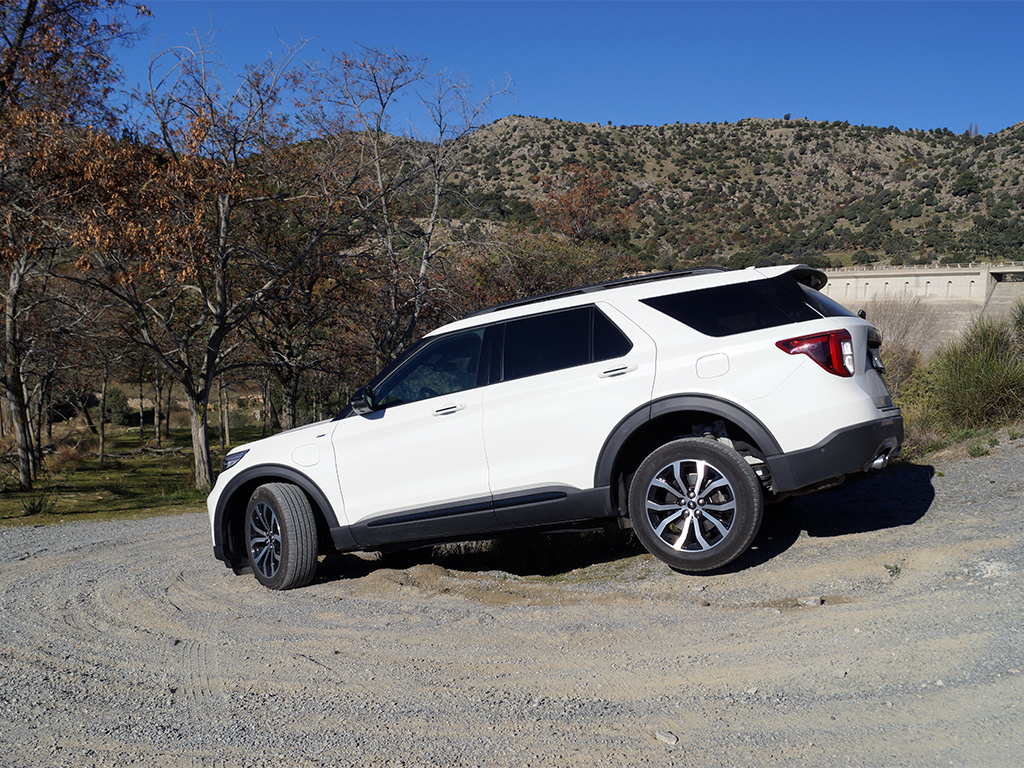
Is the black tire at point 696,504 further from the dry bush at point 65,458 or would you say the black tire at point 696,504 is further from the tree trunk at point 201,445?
the dry bush at point 65,458

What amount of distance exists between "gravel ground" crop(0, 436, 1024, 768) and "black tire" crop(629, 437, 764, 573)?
0.29 meters

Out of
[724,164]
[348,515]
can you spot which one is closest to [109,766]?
[348,515]

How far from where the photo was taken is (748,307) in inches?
192

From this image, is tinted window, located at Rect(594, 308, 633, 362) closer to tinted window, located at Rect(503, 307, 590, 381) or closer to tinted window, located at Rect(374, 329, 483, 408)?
tinted window, located at Rect(503, 307, 590, 381)

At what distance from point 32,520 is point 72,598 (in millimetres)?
7462

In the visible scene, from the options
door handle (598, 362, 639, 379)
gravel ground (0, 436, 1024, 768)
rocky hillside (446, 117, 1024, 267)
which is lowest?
gravel ground (0, 436, 1024, 768)

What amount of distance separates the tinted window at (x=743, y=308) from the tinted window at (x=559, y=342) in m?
0.42

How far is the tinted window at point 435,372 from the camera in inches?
216

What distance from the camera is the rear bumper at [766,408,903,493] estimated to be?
14.8 feet

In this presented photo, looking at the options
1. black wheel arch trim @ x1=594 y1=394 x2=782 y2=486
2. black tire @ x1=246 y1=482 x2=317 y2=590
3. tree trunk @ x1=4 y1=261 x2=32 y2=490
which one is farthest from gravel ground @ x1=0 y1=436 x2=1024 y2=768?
tree trunk @ x1=4 y1=261 x2=32 y2=490

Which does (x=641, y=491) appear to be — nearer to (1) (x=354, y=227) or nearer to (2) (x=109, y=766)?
(2) (x=109, y=766)

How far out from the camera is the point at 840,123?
9306cm

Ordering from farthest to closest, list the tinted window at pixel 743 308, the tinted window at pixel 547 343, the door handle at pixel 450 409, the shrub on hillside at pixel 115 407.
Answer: the shrub on hillside at pixel 115 407, the door handle at pixel 450 409, the tinted window at pixel 547 343, the tinted window at pixel 743 308

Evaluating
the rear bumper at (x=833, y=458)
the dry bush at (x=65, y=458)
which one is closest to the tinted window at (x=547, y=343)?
the rear bumper at (x=833, y=458)
